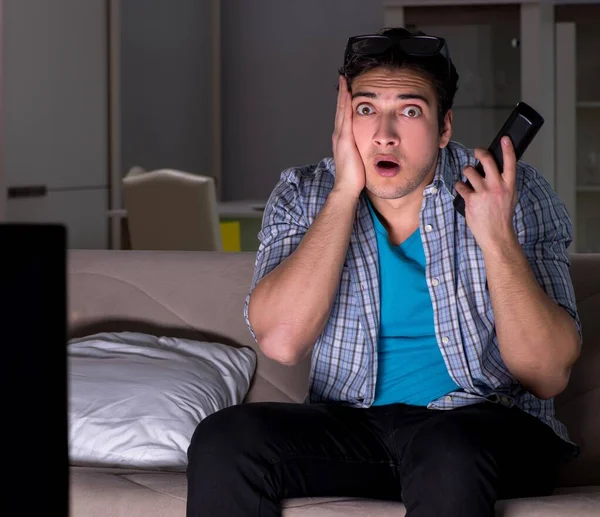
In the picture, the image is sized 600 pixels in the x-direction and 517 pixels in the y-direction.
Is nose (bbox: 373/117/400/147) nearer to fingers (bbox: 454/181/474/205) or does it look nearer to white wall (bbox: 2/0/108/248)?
fingers (bbox: 454/181/474/205)

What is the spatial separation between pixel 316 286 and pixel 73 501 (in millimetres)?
531

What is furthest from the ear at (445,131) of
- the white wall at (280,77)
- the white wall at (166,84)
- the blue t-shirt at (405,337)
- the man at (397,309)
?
the white wall at (280,77)

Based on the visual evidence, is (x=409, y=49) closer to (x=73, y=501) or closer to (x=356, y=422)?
(x=356, y=422)

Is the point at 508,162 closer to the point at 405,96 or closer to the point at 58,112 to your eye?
the point at 405,96

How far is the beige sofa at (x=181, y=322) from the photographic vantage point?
65.9 inches

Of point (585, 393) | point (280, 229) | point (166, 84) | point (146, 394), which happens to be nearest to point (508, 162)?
point (280, 229)

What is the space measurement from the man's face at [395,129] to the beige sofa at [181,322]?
51cm

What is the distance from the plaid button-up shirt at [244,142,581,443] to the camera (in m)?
1.66

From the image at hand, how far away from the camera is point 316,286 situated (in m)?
1.66

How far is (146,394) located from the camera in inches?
74.9

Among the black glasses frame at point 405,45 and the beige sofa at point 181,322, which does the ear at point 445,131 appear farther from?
the beige sofa at point 181,322

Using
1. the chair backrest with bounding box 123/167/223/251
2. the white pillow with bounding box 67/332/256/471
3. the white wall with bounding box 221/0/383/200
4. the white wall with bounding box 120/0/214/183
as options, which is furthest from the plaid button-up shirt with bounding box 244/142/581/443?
the white wall with bounding box 221/0/383/200

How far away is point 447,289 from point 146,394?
0.61 metres

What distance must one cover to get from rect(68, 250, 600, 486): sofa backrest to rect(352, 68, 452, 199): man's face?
0.51 metres
